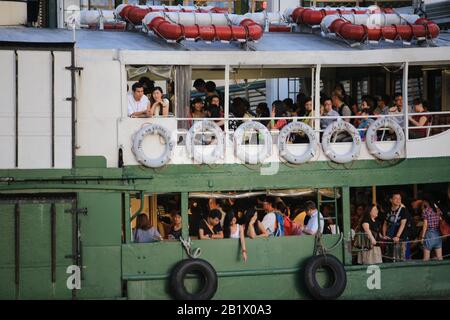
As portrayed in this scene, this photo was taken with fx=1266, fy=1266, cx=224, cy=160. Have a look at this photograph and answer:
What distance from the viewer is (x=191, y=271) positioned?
19.3 meters

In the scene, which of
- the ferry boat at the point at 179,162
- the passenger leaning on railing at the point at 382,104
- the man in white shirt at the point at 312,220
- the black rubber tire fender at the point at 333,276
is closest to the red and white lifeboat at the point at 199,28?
the ferry boat at the point at 179,162

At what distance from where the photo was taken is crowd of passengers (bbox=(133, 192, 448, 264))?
19922mm

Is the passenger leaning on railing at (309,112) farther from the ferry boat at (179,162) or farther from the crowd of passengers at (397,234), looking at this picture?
the crowd of passengers at (397,234)

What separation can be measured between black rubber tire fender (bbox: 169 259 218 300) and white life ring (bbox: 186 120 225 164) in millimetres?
1593

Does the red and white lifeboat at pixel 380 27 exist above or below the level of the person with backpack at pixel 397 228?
above

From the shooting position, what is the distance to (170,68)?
1997cm

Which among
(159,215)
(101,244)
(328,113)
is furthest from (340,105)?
(101,244)

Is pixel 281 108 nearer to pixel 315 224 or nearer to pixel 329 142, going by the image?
pixel 329 142

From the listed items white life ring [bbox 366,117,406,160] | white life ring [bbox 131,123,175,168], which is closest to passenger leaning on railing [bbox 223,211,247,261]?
white life ring [bbox 131,123,175,168]

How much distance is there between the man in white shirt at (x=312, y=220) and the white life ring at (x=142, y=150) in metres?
2.50

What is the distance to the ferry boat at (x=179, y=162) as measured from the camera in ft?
62.0

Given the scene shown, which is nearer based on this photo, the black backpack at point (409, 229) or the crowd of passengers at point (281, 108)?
the crowd of passengers at point (281, 108)

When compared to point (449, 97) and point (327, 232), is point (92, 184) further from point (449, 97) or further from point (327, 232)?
point (449, 97)

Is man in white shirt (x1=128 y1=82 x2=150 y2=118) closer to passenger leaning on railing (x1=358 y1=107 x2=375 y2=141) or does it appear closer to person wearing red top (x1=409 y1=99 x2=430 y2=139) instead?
passenger leaning on railing (x1=358 y1=107 x2=375 y2=141)
